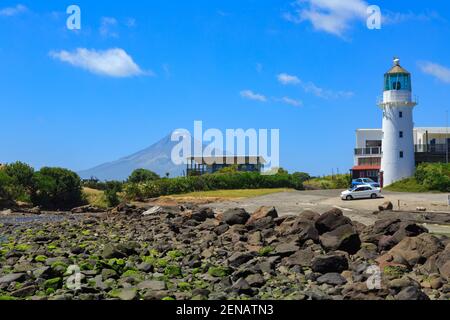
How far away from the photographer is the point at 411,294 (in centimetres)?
1576

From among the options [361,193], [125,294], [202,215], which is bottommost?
[125,294]

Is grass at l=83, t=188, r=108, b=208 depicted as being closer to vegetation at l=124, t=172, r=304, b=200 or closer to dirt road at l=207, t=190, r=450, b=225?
vegetation at l=124, t=172, r=304, b=200

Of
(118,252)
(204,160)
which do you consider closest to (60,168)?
(204,160)

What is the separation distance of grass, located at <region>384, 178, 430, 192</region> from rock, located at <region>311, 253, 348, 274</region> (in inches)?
1514

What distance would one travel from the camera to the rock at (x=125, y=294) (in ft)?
52.6

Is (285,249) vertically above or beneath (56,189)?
beneath

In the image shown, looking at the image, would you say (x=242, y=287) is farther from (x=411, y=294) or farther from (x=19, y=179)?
(x=19, y=179)

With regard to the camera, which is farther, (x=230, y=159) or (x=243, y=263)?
(x=230, y=159)

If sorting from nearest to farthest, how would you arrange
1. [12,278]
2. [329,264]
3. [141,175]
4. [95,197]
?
[12,278]
[329,264]
[95,197]
[141,175]

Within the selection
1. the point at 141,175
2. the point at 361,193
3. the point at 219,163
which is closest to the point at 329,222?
the point at 361,193

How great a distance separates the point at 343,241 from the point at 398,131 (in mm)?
40047

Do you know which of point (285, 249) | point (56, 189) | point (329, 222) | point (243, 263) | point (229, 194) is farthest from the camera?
point (56, 189)
